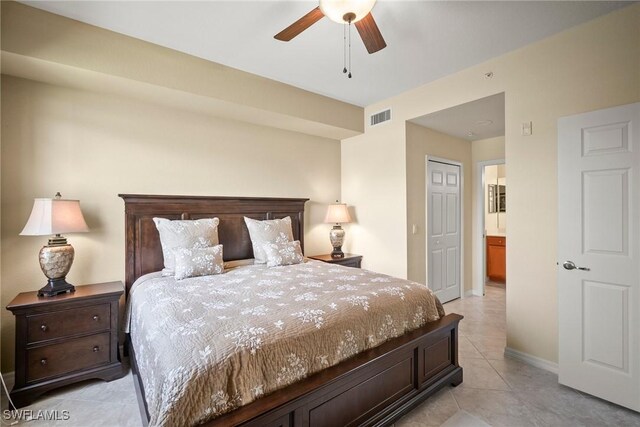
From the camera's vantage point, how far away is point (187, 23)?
2369mm

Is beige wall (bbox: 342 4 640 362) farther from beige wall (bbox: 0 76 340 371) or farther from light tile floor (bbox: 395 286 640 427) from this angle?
beige wall (bbox: 0 76 340 371)

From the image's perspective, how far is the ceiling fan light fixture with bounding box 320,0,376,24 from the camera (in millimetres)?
1729

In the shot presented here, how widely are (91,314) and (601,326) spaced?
3954 mm

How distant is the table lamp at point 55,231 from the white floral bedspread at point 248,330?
22.3 inches

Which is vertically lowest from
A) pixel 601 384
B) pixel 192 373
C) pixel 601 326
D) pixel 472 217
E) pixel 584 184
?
pixel 601 384

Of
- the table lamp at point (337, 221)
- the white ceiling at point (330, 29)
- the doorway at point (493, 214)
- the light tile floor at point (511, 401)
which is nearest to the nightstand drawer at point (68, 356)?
the light tile floor at point (511, 401)

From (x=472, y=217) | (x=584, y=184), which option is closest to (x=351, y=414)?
(x=584, y=184)

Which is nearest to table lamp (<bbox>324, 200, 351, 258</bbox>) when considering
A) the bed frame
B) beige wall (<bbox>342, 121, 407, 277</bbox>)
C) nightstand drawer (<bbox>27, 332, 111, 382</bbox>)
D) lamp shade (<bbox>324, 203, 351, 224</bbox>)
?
lamp shade (<bbox>324, 203, 351, 224</bbox>)

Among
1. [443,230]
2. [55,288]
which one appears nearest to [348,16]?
[55,288]

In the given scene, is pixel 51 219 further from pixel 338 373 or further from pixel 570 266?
pixel 570 266

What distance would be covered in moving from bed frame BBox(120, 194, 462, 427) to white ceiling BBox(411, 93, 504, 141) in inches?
90.0

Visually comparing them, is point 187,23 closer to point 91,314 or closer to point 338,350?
Answer: point 91,314

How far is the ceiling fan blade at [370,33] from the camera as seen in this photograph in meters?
1.87

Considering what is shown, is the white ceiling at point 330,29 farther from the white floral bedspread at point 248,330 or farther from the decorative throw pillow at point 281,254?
the white floral bedspread at point 248,330
